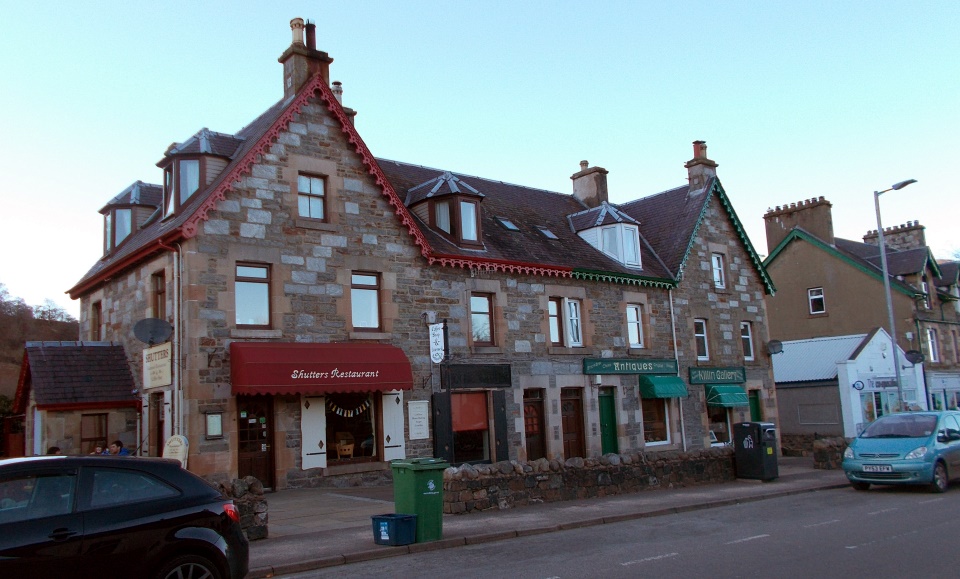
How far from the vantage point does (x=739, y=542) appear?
11383mm

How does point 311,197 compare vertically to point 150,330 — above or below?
above

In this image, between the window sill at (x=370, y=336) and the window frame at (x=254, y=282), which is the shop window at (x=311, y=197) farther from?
the window sill at (x=370, y=336)

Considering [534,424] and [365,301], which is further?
[534,424]

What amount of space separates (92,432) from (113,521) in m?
13.6

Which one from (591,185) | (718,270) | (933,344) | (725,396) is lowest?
(725,396)

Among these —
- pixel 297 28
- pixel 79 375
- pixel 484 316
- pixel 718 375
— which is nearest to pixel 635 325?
pixel 718 375

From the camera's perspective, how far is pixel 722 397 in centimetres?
2780

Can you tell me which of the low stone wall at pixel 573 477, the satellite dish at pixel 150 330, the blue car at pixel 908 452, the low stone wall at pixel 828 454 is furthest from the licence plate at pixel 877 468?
the satellite dish at pixel 150 330

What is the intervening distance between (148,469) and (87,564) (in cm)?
105

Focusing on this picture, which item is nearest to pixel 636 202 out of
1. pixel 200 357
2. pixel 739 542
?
pixel 200 357

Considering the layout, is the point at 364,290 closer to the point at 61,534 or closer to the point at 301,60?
the point at 301,60

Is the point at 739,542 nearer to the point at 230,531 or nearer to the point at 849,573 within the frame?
the point at 849,573

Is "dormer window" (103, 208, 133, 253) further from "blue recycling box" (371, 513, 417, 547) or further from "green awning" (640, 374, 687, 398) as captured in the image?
"green awning" (640, 374, 687, 398)

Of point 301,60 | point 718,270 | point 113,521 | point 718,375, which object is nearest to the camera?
point 113,521
